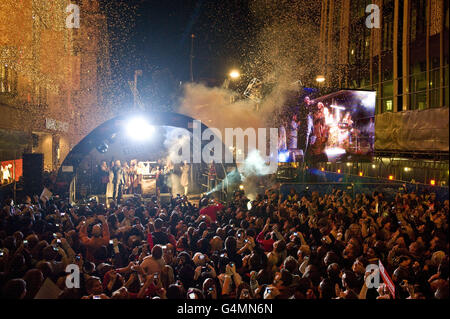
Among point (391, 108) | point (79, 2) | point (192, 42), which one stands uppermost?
point (79, 2)

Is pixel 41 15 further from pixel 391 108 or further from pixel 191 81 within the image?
pixel 391 108

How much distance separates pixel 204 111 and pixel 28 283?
20815 mm

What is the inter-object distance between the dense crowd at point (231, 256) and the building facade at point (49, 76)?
1222 centimetres

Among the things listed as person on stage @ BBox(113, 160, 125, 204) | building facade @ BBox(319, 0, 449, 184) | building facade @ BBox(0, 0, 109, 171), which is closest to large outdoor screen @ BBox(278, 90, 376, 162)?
building facade @ BBox(319, 0, 449, 184)

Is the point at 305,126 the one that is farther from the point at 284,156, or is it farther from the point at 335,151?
the point at 284,156

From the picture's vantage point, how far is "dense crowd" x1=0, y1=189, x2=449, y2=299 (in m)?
3.86

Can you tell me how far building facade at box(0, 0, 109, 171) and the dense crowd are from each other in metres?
12.2

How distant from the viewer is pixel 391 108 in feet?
56.5

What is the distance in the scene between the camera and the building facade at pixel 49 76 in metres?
16.9

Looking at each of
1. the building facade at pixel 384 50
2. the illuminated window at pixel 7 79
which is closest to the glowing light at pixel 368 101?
the building facade at pixel 384 50

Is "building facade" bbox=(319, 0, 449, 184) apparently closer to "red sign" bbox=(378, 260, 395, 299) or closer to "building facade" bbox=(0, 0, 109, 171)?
"red sign" bbox=(378, 260, 395, 299)

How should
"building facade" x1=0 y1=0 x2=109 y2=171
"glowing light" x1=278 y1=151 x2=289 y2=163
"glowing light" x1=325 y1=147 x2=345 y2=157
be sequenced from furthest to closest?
"building facade" x1=0 y1=0 x2=109 y2=171 < "glowing light" x1=278 y1=151 x2=289 y2=163 < "glowing light" x1=325 y1=147 x2=345 y2=157

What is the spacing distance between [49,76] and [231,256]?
23.3m
